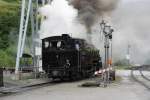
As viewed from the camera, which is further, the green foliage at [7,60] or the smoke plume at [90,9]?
the green foliage at [7,60]

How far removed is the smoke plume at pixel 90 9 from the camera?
43156 millimetres

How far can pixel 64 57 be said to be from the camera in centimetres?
3644

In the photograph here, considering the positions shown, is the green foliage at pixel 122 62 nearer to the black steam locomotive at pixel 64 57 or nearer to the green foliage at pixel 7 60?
the green foliage at pixel 7 60

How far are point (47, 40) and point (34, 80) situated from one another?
Answer: 3275 mm

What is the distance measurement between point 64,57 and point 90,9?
8294mm

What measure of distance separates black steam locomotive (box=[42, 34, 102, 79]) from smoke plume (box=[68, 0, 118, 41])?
19.7 ft

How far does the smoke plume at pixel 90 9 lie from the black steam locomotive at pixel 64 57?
599cm

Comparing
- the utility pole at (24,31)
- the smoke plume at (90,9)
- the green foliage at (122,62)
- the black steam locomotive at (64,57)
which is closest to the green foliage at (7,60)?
the smoke plume at (90,9)

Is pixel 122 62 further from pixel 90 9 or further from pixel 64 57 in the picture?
pixel 64 57

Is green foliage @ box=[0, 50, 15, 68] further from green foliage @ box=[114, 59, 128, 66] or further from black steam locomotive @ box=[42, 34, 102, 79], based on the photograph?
green foliage @ box=[114, 59, 128, 66]

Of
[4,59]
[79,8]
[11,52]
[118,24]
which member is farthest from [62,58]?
[118,24]

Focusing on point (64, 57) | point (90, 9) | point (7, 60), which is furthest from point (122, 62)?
point (64, 57)

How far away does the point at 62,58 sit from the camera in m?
36.5

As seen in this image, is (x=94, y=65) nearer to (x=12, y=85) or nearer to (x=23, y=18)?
(x=23, y=18)
